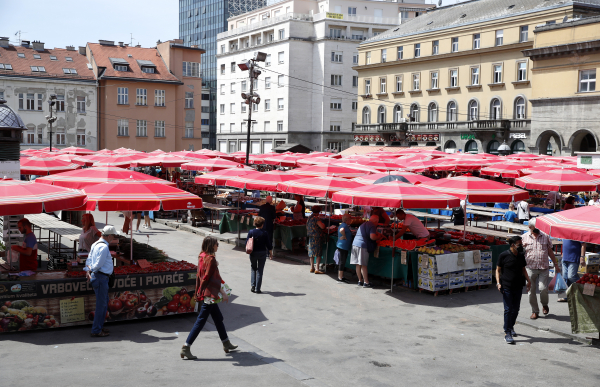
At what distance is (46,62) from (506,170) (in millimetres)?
54103

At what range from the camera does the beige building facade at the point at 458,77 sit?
186ft

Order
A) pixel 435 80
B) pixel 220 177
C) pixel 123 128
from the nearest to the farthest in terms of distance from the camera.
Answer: pixel 220 177, pixel 435 80, pixel 123 128

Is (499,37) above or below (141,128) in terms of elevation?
above

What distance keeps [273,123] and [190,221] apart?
200ft

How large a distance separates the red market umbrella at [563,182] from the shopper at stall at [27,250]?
49.0 feet

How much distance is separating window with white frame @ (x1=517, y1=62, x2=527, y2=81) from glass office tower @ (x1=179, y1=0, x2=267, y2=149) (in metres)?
65.6

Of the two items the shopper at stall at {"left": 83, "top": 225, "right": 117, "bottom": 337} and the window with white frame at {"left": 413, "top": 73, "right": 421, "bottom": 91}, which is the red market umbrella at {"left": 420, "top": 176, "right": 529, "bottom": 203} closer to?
the shopper at stall at {"left": 83, "top": 225, "right": 117, "bottom": 337}

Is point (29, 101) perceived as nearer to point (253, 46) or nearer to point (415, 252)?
point (253, 46)

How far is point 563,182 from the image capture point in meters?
19.5

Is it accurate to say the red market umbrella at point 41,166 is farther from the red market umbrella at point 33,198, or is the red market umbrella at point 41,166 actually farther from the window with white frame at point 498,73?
the window with white frame at point 498,73

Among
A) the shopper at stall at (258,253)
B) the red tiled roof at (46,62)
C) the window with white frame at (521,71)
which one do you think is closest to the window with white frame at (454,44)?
the window with white frame at (521,71)

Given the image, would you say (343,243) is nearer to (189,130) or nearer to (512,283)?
(512,283)

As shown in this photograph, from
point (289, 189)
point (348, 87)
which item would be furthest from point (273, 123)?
point (289, 189)

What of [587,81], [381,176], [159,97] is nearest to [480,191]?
[381,176]
